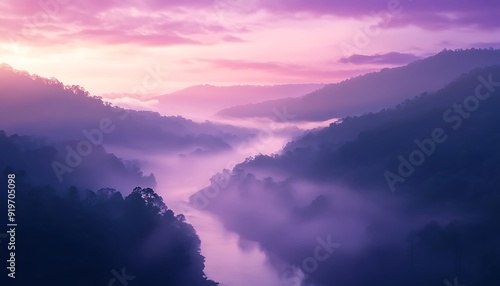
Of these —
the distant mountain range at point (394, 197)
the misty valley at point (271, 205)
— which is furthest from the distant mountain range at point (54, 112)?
the distant mountain range at point (394, 197)

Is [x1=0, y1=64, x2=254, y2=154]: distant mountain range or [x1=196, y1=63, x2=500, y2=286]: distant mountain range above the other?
[x1=0, y1=64, x2=254, y2=154]: distant mountain range

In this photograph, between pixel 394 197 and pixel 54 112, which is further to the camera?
pixel 54 112

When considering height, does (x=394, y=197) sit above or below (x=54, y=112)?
below

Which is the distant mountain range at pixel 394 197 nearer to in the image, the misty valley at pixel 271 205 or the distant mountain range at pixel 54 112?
the misty valley at pixel 271 205

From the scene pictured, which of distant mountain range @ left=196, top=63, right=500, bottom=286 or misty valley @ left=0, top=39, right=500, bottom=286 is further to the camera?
distant mountain range @ left=196, top=63, right=500, bottom=286

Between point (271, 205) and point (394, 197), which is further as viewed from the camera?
point (271, 205)

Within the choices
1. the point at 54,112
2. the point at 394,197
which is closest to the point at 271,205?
the point at 394,197

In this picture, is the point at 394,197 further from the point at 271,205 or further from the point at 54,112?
the point at 54,112

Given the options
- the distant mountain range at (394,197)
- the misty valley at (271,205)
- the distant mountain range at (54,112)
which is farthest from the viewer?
the distant mountain range at (54,112)

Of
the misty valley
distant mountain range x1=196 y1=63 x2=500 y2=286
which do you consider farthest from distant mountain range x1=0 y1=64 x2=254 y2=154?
distant mountain range x1=196 y1=63 x2=500 y2=286

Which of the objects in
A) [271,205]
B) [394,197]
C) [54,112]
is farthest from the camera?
[54,112]

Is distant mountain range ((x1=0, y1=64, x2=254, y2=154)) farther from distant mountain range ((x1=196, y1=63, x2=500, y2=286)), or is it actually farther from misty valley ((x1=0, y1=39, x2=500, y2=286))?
distant mountain range ((x1=196, y1=63, x2=500, y2=286))

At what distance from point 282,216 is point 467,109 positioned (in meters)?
46.0

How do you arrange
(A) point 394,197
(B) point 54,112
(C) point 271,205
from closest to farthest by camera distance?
(A) point 394,197, (C) point 271,205, (B) point 54,112
